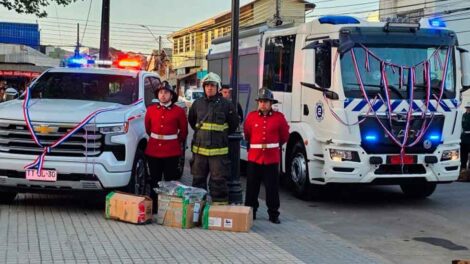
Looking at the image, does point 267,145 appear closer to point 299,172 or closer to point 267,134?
point 267,134

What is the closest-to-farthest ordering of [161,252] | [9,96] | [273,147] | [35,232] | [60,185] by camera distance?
[161,252] → [35,232] → [60,185] → [273,147] → [9,96]

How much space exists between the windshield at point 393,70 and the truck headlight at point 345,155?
0.87m

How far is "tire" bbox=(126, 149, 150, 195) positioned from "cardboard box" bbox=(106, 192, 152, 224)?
0.46 m

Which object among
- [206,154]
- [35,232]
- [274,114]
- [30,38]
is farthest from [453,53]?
[30,38]

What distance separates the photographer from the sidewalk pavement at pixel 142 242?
20.5ft

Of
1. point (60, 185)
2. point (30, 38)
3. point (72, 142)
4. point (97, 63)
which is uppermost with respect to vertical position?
point (30, 38)

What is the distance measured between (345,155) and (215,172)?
8.40 ft

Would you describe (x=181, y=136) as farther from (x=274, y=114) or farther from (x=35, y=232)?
(x=35, y=232)

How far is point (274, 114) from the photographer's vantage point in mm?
8430

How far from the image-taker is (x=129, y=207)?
7637mm

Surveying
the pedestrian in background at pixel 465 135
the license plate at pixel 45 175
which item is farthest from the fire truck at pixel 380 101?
the pedestrian in background at pixel 465 135

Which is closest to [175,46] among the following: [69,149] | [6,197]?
[6,197]

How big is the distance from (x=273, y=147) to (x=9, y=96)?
4.62 m

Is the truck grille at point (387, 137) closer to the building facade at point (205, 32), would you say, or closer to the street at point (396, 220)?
the street at point (396, 220)
